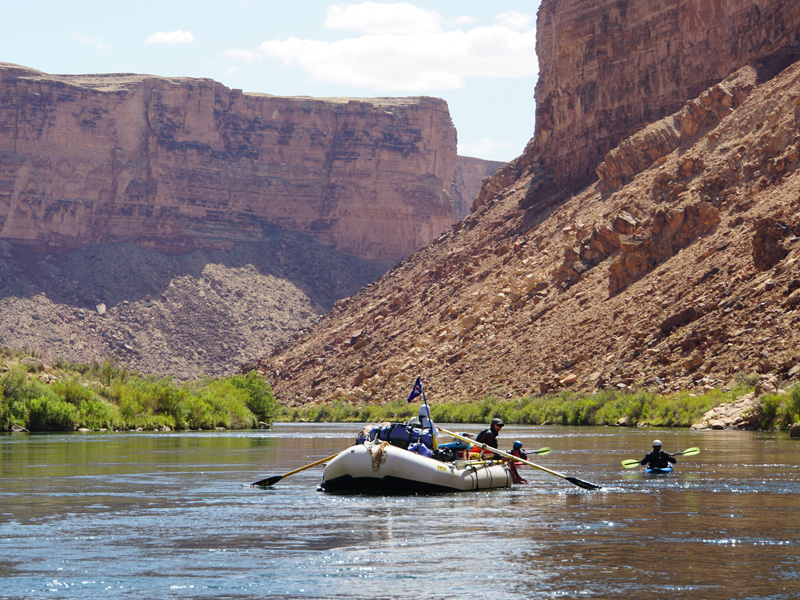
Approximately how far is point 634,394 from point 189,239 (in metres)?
101

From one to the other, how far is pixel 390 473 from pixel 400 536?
216 inches

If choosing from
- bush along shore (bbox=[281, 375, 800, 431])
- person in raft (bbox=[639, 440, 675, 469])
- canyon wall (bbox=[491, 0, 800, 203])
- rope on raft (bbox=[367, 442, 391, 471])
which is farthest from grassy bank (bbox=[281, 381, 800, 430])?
canyon wall (bbox=[491, 0, 800, 203])

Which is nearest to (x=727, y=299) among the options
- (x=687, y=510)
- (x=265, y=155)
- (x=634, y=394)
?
(x=634, y=394)

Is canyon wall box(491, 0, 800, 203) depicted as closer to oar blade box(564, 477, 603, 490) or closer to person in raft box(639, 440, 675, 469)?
person in raft box(639, 440, 675, 469)

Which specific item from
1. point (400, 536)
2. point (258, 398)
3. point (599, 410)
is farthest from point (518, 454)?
point (258, 398)

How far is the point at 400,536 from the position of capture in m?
19.5

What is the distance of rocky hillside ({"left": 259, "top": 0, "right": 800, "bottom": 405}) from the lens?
6394 centimetres

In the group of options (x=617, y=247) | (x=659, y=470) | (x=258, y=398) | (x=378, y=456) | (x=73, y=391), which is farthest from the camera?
(x=617, y=247)

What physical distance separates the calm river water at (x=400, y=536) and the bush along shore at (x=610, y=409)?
16.2 metres

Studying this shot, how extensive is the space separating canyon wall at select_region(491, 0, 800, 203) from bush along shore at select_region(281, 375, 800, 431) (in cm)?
2830

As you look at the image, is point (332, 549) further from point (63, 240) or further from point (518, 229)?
point (63, 240)

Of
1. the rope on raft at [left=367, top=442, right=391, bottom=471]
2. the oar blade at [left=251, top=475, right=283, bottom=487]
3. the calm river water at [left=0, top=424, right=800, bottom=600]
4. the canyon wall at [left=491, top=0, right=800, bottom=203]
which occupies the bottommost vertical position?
the calm river water at [left=0, top=424, right=800, bottom=600]

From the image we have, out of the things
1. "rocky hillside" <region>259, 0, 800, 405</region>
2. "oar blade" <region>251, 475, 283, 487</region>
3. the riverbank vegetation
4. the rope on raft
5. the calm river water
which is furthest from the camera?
"rocky hillside" <region>259, 0, 800, 405</region>

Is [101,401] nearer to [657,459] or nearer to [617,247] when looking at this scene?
[657,459]
